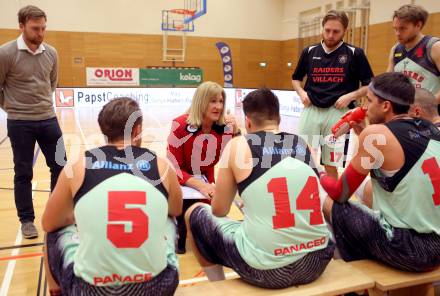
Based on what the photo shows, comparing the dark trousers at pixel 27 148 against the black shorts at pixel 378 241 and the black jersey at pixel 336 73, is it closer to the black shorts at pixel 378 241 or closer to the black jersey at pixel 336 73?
the black jersey at pixel 336 73

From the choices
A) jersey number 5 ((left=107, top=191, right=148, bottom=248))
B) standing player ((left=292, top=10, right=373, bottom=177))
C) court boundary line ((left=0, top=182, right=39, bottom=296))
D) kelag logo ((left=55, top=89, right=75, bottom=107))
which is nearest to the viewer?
jersey number 5 ((left=107, top=191, right=148, bottom=248))

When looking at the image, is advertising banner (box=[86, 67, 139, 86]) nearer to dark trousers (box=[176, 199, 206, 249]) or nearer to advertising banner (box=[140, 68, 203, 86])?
advertising banner (box=[140, 68, 203, 86])

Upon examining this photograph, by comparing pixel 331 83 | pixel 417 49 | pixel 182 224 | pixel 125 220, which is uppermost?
pixel 417 49

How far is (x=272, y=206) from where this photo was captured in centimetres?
202

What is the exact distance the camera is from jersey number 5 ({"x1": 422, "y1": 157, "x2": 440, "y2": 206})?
2.20 meters

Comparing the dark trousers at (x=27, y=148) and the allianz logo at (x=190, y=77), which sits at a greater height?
the allianz logo at (x=190, y=77)

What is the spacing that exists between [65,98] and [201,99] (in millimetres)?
12378

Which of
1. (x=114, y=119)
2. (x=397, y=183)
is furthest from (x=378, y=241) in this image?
(x=114, y=119)

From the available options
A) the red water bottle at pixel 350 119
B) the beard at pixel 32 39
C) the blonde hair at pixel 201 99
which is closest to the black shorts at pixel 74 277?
the blonde hair at pixel 201 99

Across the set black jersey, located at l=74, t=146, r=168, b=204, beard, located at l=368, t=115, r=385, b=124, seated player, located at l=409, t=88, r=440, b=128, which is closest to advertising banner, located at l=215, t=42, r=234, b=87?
seated player, located at l=409, t=88, r=440, b=128

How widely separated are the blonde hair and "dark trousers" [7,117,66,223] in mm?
1327

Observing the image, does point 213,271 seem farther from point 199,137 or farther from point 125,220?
point 199,137

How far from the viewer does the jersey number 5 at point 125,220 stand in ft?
5.84

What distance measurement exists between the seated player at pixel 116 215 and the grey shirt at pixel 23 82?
2021mm
